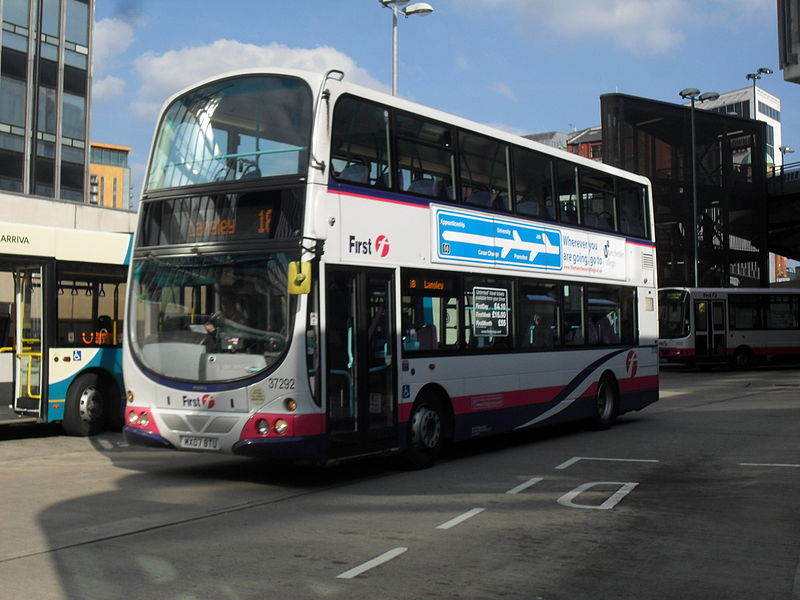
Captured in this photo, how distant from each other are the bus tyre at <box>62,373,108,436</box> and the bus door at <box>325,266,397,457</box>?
6007 mm

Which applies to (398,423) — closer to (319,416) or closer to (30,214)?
(319,416)

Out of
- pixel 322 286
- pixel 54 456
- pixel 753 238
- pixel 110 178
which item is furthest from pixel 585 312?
pixel 110 178

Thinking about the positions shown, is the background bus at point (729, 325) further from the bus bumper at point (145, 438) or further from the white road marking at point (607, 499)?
the bus bumper at point (145, 438)

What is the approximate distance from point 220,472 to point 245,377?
208 centimetres

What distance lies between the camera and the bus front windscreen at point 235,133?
988 cm

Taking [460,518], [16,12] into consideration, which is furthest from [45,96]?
[460,518]

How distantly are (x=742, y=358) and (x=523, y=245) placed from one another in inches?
1052

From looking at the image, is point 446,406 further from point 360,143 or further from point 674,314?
point 674,314

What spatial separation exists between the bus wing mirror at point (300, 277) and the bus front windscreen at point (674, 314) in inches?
1151

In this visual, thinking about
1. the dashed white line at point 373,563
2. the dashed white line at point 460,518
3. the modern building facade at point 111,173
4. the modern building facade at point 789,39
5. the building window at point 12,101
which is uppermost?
the modern building facade at point 111,173

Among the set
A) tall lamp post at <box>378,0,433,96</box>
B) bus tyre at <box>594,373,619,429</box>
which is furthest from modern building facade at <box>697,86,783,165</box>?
bus tyre at <box>594,373,619,429</box>

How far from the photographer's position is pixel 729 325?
3681 centimetres

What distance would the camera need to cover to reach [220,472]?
11.1m

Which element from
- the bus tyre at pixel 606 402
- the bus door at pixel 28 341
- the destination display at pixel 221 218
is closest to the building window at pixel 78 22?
the bus door at pixel 28 341
